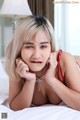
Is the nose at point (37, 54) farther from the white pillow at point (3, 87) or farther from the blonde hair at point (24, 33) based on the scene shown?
the white pillow at point (3, 87)

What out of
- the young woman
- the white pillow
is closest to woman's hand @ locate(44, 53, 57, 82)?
the young woman

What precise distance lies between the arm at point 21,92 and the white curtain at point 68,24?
2343 mm

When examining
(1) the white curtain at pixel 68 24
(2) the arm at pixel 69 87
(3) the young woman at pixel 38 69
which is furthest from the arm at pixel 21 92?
(1) the white curtain at pixel 68 24

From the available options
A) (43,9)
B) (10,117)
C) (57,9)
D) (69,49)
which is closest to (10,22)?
(43,9)

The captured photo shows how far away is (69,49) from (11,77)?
241cm

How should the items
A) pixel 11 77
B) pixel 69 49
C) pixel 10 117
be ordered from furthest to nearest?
pixel 69 49 → pixel 11 77 → pixel 10 117

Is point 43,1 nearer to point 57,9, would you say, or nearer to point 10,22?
point 57,9

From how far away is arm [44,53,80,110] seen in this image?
1235 millimetres

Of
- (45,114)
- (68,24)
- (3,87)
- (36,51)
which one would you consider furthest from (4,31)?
(45,114)

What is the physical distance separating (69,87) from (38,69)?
0.20 meters

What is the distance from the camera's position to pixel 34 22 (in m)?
1.22

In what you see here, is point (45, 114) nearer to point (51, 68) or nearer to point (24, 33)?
point (51, 68)

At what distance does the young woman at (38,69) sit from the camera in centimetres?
119

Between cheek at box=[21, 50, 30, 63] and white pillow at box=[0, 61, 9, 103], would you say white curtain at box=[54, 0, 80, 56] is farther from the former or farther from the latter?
cheek at box=[21, 50, 30, 63]
